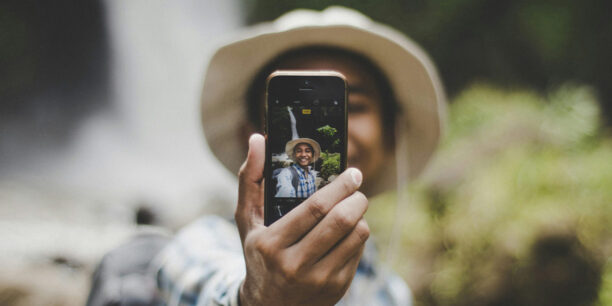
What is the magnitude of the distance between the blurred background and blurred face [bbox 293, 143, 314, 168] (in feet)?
1.54

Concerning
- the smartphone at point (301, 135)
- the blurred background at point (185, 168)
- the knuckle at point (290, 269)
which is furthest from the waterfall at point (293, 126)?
the blurred background at point (185, 168)

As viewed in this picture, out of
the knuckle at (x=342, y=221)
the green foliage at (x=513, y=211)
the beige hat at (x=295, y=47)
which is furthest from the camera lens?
the green foliage at (x=513, y=211)

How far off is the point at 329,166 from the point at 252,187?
70mm

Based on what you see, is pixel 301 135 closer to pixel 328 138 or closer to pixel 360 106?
pixel 328 138

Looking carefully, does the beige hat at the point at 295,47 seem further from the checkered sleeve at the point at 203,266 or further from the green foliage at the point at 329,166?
the green foliage at the point at 329,166

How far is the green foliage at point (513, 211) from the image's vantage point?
686 millimetres

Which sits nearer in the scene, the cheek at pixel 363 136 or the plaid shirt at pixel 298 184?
the plaid shirt at pixel 298 184

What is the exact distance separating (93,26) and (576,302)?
109 centimetres

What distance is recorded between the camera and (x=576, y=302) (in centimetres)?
70

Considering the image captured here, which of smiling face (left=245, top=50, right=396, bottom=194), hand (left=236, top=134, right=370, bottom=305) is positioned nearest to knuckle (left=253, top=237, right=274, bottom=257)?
hand (left=236, top=134, right=370, bottom=305)

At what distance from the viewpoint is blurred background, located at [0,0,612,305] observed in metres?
0.69

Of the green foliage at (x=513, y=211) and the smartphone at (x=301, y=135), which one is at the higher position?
the smartphone at (x=301, y=135)

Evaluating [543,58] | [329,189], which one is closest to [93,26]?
[329,189]

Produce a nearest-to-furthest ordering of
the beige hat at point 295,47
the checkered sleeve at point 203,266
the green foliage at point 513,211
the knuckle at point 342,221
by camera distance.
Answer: the knuckle at point 342,221 → the checkered sleeve at point 203,266 → the beige hat at point 295,47 → the green foliage at point 513,211
